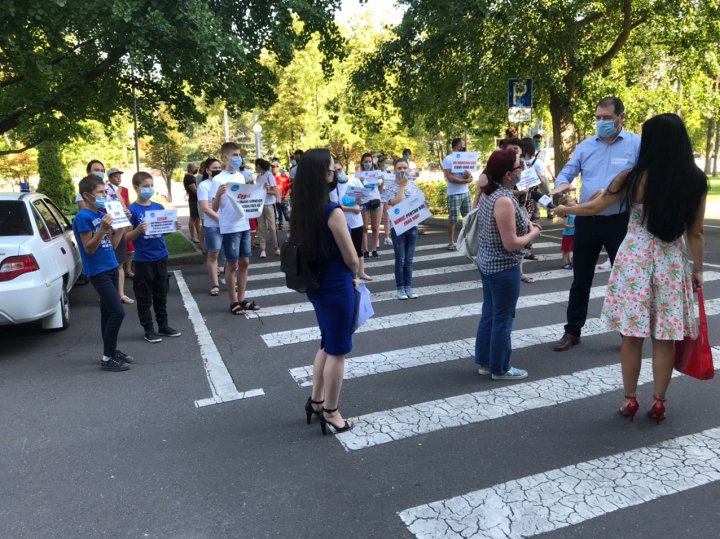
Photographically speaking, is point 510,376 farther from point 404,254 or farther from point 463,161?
point 463,161

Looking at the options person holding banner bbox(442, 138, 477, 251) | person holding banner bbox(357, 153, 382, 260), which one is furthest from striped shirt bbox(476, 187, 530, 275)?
person holding banner bbox(442, 138, 477, 251)

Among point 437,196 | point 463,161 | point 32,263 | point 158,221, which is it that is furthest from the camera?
point 437,196

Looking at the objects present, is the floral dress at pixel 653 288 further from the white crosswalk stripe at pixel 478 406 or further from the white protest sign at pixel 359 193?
the white protest sign at pixel 359 193

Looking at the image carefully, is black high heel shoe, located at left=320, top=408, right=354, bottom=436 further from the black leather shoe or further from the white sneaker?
the black leather shoe

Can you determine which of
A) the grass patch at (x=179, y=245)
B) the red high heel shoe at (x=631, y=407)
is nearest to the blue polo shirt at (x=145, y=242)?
the red high heel shoe at (x=631, y=407)

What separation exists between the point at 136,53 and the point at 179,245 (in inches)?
188

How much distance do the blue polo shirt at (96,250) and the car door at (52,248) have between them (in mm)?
1066

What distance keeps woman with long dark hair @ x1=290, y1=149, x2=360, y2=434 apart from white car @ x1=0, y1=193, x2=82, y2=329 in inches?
139

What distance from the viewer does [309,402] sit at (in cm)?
428

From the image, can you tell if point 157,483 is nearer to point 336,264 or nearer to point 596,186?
point 336,264

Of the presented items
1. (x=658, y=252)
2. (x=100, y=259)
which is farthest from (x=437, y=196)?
(x=658, y=252)

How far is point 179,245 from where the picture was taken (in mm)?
13492

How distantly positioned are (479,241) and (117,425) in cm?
301

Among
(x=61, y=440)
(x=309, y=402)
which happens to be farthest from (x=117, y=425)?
(x=309, y=402)
